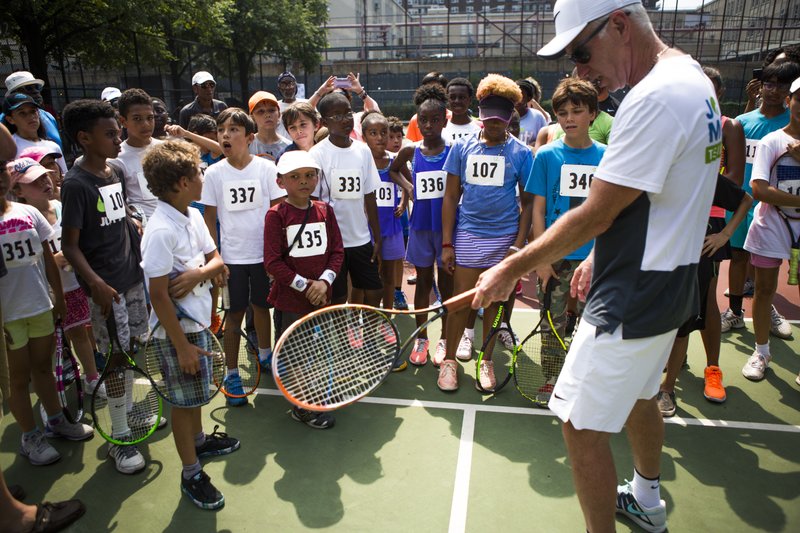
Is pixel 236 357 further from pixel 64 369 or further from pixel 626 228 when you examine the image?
pixel 626 228

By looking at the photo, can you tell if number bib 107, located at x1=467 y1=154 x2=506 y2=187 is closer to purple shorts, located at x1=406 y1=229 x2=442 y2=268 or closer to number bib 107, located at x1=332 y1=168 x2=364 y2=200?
purple shorts, located at x1=406 y1=229 x2=442 y2=268

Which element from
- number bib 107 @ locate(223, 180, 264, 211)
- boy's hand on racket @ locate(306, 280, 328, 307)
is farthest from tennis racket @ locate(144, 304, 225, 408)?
number bib 107 @ locate(223, 180, 264, 211)

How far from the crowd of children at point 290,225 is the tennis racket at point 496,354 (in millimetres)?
97

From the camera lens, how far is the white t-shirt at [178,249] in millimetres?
3000

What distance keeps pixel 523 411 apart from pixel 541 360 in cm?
43

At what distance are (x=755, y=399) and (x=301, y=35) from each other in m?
27.2

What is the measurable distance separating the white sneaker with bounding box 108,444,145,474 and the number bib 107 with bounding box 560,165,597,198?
352 centimetres

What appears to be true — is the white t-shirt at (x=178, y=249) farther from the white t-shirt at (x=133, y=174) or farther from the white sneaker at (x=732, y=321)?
the white sneaker at (x=732, y=321)

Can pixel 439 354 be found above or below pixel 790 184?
below

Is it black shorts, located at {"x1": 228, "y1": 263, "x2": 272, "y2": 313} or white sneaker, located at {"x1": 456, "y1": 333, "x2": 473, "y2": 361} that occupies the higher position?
black shorts, located at {"x1": 228, "y1": 263, "x2": 272, "y2": 313}

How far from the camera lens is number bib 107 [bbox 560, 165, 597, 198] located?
4148 mm


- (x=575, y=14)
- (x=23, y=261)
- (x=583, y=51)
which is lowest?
(x=23, y=261)

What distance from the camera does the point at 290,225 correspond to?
13.3ft

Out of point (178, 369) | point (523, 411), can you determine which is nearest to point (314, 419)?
point (178, 369)
